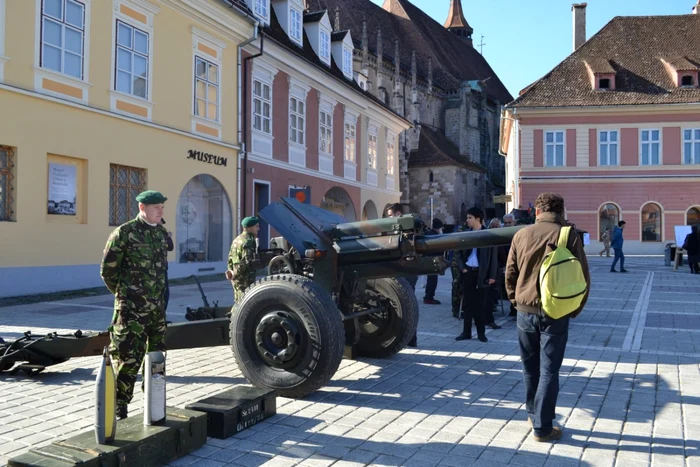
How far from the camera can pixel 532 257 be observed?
4195 mm

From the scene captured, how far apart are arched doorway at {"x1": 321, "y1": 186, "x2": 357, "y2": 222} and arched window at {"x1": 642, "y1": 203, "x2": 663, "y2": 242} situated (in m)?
15.9

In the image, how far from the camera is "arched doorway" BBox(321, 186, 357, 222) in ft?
86.7

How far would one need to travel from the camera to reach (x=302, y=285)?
5.04 m

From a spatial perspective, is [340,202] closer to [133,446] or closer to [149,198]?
[149,198]

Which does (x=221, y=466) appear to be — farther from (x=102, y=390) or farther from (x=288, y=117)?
(x=288, y=117)

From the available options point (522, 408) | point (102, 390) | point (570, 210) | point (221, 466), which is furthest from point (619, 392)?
point (570, 210)

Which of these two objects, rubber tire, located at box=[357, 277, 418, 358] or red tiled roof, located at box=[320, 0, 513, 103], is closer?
rubber tire, located at box=[357, 277, 418, 358]

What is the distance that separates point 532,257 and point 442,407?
1.53 metres

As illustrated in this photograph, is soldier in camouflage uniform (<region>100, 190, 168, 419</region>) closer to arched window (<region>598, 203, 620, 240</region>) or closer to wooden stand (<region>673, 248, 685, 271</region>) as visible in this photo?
wooden stand (<region>673, 248, 685, 271</region>)

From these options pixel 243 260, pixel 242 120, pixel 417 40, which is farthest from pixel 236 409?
pixel 417 40

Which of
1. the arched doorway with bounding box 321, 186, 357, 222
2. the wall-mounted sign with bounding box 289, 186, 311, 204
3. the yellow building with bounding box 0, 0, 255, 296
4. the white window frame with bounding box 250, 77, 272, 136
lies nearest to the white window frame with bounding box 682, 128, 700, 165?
the arched doorway with bounding box 321, 186, 357, 222

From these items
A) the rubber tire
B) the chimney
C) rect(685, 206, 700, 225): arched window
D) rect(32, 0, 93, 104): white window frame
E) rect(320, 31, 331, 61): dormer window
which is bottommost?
the rubber tire

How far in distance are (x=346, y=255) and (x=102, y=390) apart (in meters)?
2.53

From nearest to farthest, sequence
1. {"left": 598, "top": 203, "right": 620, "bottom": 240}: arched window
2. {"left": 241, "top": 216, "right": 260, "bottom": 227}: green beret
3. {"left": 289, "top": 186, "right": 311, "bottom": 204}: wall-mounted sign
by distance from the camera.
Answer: {"left": 241, "top": 216, "right": 260, "bottom": 227}: green beret < {"left": 289, "top": 186, "right": 311, "bottom": 204}: wall-mounted sign < {"left": 598, "top": 203, "right": 620, "bottom": 240}: arched window
